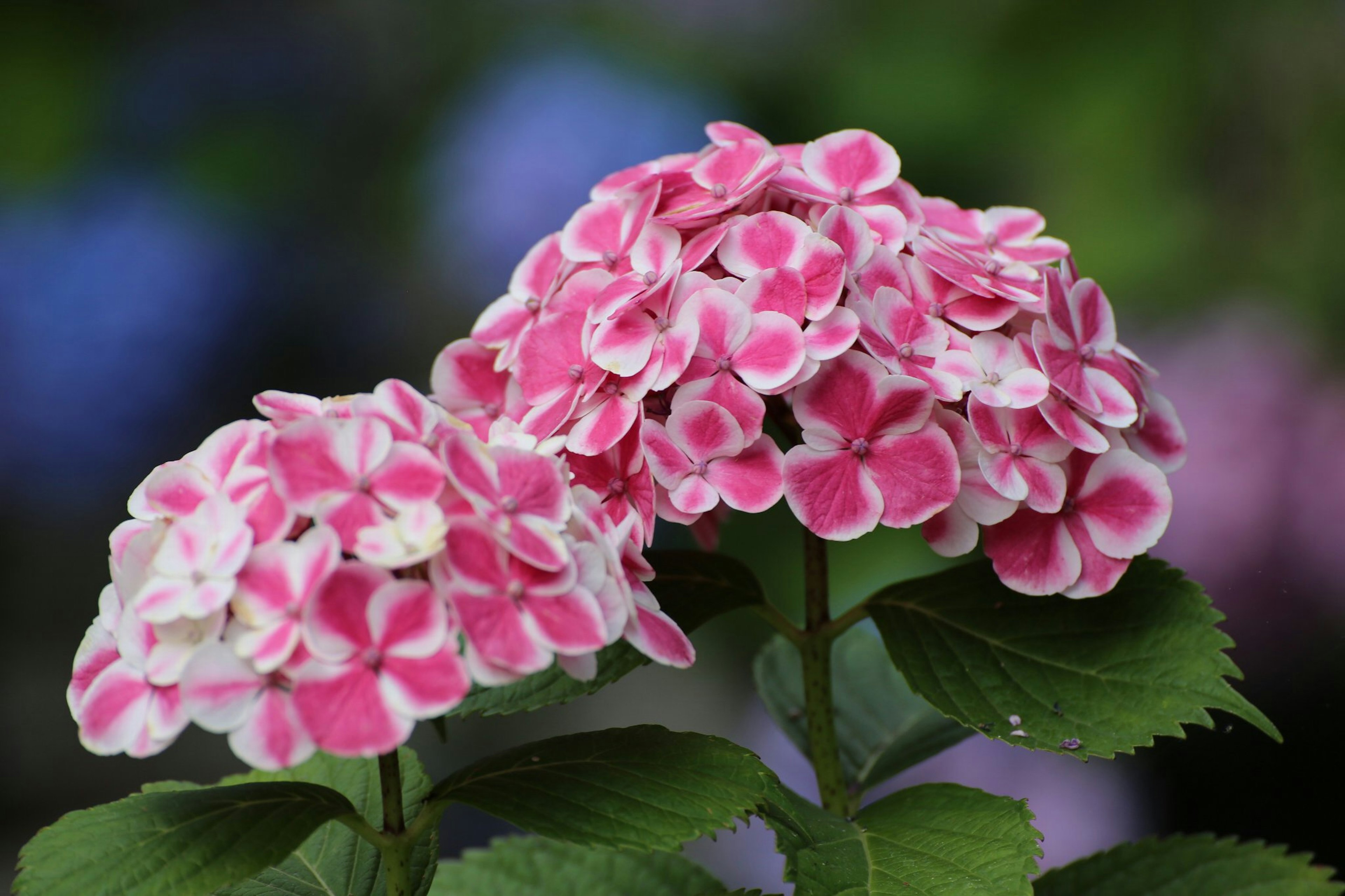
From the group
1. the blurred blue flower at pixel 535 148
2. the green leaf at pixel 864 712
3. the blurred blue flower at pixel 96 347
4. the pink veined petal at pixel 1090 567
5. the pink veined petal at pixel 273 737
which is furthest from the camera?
the blurred blue flower at pixel 535 148

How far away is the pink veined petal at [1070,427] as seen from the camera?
2.13ft

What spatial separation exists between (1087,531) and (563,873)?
445 millimetres

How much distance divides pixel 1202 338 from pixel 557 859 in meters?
1.17

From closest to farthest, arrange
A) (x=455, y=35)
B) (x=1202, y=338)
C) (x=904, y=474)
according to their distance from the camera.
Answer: (x=904, y=474)
(x=1202, y=338)
(x=455, y=35)

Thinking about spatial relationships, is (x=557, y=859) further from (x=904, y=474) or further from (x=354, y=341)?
(x=354, y=341)

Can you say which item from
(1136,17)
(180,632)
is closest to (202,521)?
(180,632)

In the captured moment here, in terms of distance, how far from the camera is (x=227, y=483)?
54 cm

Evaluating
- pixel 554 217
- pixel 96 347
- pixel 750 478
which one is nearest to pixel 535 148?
pixel 554 217

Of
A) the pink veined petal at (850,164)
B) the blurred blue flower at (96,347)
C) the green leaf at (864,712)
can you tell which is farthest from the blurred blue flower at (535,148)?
the pink veined petal at (850,164)

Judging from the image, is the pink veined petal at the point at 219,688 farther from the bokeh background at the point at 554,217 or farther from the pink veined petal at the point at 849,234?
the bokeh background at the point at 554,217

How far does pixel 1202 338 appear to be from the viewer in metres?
1.61

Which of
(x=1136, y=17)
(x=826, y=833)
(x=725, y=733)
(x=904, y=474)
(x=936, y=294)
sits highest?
(x=1136, y=17)

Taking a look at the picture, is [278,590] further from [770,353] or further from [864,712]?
[864,712]

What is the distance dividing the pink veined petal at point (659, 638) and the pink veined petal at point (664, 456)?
7cm
